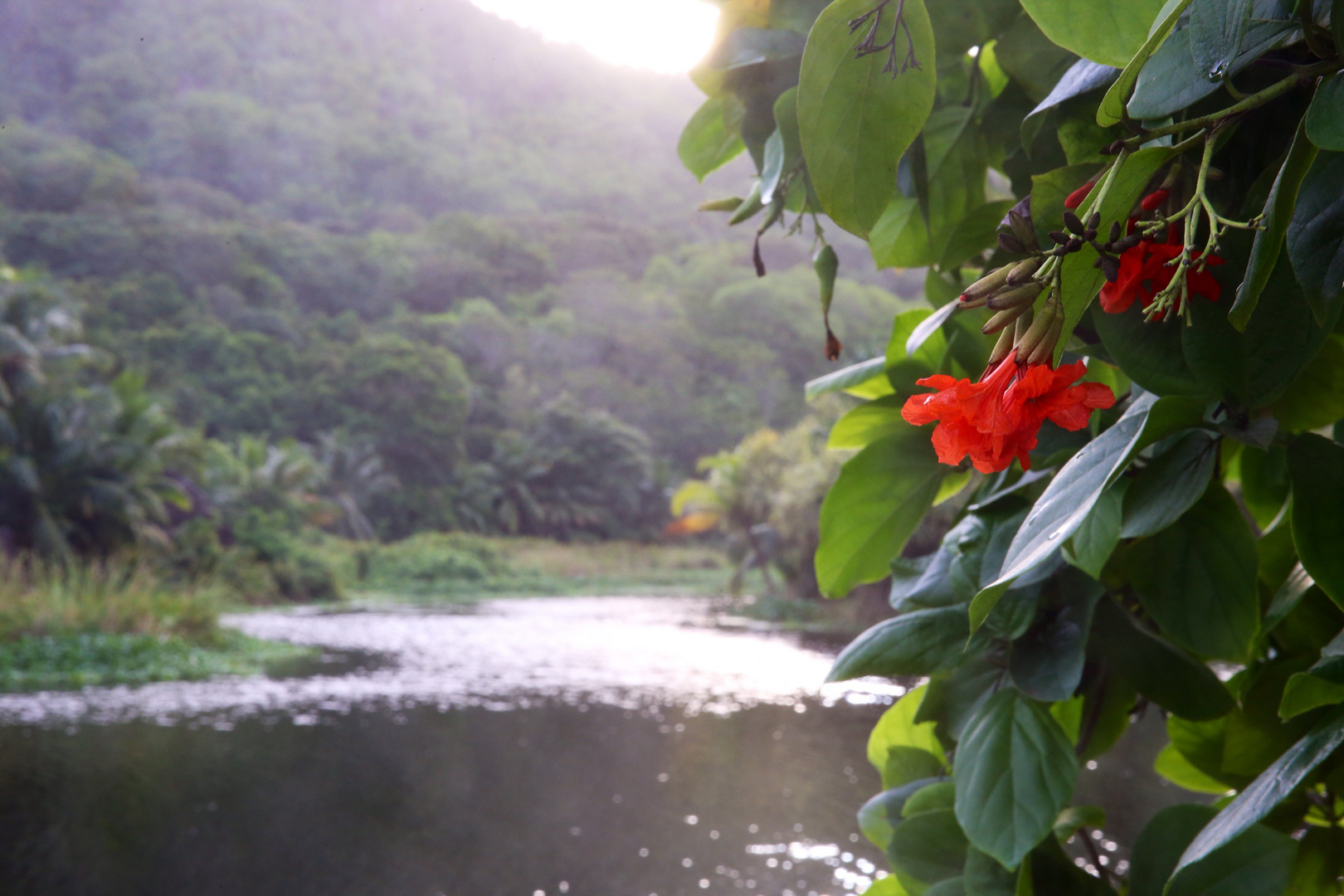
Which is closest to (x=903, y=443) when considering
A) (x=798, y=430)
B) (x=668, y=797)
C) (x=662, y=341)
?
(x=668, y=797)

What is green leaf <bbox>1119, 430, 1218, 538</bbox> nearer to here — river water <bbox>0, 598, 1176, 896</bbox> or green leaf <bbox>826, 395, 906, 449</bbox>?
green leaf <bbox>826, 395, 906, 449</bbox>

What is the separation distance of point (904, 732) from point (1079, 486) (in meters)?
0.20

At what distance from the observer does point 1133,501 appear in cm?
19

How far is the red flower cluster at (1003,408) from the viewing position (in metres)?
0.14

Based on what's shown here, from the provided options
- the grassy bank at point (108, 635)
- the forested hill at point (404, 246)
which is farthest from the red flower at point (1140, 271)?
the forested hill at point (404, 246)

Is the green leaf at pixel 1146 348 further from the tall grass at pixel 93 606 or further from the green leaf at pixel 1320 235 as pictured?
the tall grass at pixel 93 606

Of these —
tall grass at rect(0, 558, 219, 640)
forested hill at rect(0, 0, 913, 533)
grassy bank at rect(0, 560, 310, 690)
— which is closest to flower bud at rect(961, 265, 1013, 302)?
grassy bank at rect(0, 560, 310, 690)

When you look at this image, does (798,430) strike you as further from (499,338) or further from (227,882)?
(499,338)

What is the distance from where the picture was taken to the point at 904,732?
32 centimetres

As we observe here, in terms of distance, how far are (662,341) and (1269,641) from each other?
16.8 meters

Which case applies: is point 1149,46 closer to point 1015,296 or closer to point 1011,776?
point 1015,296

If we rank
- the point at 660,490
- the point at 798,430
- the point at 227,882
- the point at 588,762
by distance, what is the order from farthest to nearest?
the point at 660,490 → the point at 798,430 → the point at 588,762 → the point at 227,882

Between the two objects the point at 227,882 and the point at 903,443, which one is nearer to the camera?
the point at 903,443

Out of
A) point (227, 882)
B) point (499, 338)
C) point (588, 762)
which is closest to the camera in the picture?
point (227, 882)
